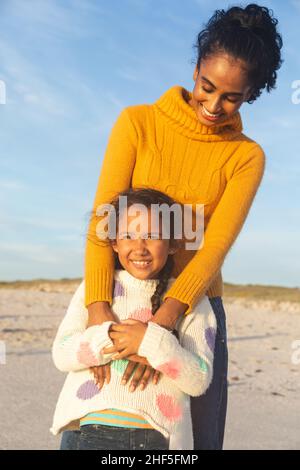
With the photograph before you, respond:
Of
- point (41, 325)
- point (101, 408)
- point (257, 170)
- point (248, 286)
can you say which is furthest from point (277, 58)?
point (248, 286)

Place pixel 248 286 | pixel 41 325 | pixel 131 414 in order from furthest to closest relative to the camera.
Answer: pixel 248 286
pixel 41 325
pixel 131 414

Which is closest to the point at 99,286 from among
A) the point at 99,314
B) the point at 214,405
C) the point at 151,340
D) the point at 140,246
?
the point at 99,314

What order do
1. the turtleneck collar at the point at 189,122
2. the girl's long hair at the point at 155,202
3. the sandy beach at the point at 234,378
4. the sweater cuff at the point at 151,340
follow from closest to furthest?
the sweater cuff at the point at 151,340 → the girl's long hair at the point at 155,202 → the turtleneck collar at the point at 189,122 → the sandy beach at the point at 234,378

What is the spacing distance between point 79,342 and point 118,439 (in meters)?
0.35

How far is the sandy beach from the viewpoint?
17.3 feet

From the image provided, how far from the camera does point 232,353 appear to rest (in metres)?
8.95

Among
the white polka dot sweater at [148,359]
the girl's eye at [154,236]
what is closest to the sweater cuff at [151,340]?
the white polka dot sweater at [148,359]

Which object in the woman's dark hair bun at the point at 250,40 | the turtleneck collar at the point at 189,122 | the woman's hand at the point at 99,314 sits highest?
the woman's dark hair bun at the point at 250,40

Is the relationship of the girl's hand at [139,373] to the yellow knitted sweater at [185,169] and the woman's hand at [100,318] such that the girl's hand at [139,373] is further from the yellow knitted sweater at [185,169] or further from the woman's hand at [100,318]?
the yellow knitted sweater at [185,169]

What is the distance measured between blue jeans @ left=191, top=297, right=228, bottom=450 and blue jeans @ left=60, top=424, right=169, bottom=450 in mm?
224

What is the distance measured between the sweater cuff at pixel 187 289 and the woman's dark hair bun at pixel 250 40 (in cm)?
75

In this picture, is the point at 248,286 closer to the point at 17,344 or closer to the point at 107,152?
the point at 17,344

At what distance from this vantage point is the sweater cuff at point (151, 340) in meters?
2.30

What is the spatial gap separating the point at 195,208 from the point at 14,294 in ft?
41.7
